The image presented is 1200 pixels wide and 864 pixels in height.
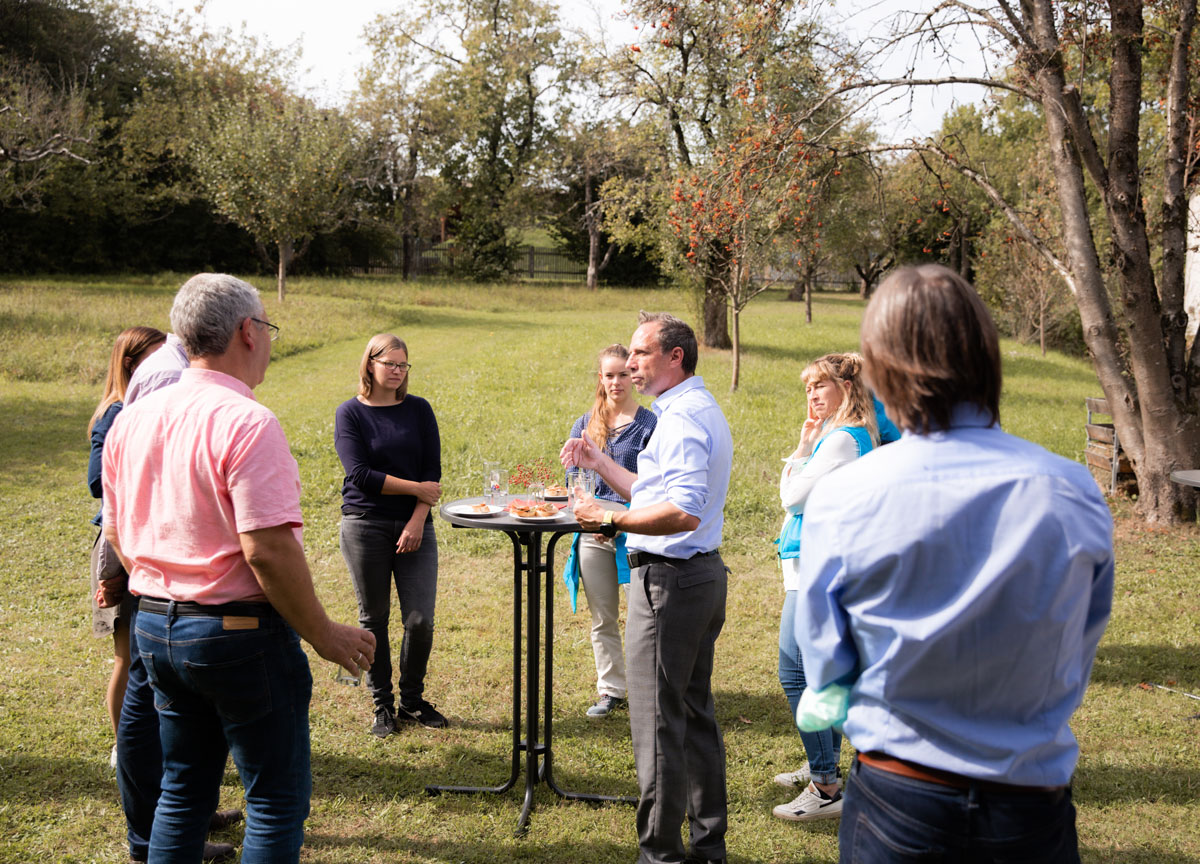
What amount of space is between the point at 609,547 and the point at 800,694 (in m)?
1.50

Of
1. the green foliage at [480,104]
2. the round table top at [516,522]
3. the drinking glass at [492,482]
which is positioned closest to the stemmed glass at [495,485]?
the drinking glass at [492,482]

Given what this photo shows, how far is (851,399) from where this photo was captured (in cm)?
400

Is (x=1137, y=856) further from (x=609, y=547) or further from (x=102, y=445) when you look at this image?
(x=102, y=445)

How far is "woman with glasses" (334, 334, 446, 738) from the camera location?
4695 mm

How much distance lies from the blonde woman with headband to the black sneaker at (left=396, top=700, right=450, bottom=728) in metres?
1.91

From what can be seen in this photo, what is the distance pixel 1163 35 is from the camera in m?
9.02

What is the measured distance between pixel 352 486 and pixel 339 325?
1928cm

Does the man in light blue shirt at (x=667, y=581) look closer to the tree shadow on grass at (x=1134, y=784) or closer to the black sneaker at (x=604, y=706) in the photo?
the black sneaker at (x=604, y=706)

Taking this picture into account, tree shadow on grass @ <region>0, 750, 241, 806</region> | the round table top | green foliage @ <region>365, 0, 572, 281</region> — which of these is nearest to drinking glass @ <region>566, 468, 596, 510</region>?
the round table top

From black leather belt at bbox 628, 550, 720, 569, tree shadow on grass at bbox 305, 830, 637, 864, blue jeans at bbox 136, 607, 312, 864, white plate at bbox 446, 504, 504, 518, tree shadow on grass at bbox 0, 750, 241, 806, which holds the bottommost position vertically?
tree shadow on grass at bbox 305, 830, 637, 864

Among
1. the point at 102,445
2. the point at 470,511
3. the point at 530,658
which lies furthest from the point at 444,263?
the point at 530,658

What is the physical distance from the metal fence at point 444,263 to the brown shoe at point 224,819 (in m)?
39.8

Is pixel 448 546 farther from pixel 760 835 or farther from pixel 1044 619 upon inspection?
pixel 1044 619

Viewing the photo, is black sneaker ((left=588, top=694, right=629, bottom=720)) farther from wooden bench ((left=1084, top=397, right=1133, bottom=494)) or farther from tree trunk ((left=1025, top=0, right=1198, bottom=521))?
wooden bench ((left=1084, top=397, right=1133, bottom=494))
